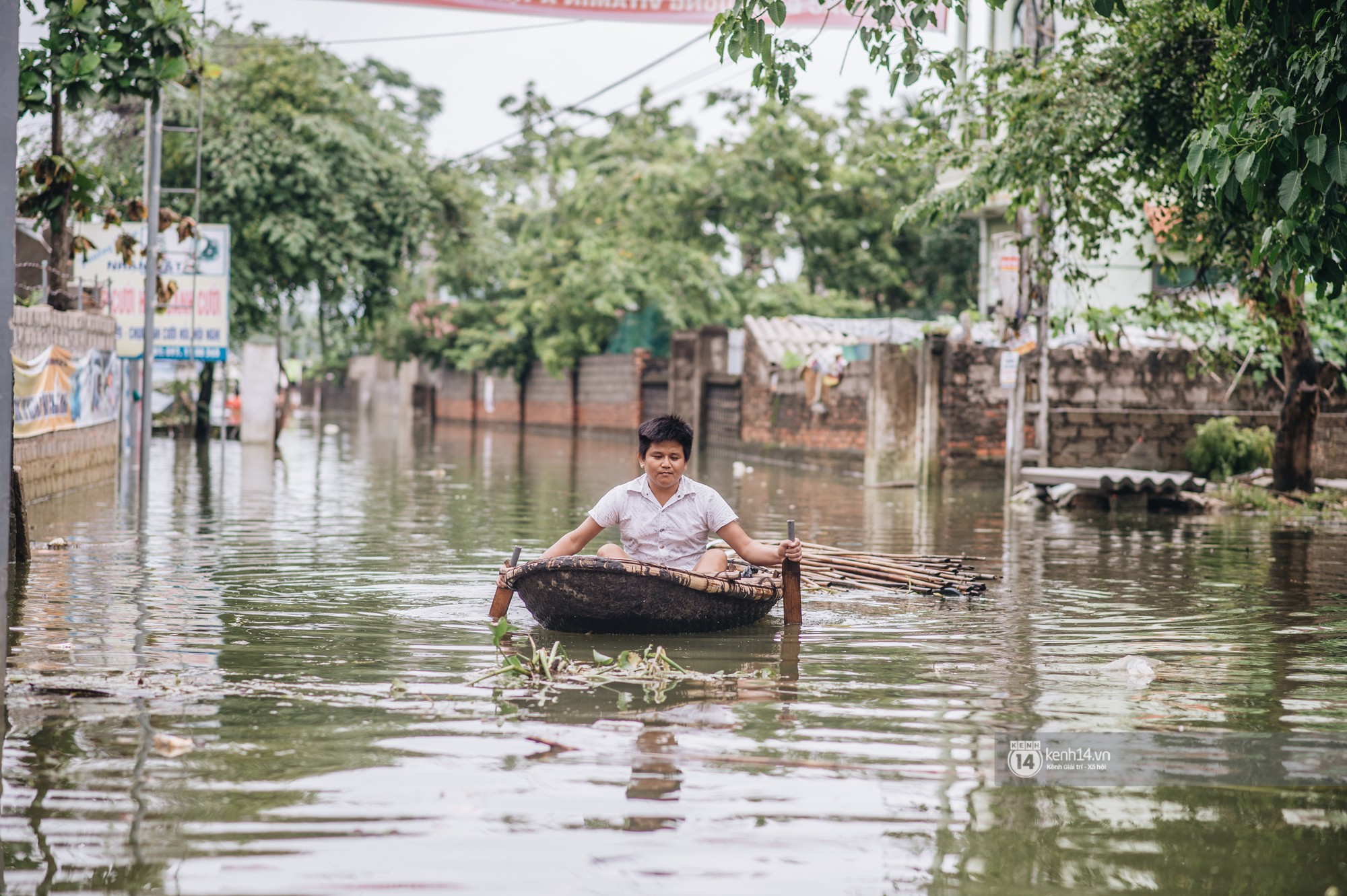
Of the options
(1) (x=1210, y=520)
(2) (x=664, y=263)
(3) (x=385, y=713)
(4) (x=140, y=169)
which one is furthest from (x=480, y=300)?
(3) (x=385, y=713)

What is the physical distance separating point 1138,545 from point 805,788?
370 inches

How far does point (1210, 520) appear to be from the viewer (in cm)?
1627

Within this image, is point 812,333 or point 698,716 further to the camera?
point 812,333

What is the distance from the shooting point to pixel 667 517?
27.2 ft

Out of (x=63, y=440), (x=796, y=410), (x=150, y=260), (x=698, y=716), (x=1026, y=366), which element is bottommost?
(x=698, y=716)

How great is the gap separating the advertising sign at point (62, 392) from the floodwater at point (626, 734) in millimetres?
3436

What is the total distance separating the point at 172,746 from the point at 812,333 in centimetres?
2675

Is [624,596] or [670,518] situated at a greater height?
[670,518]

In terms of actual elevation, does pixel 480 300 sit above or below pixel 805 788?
above

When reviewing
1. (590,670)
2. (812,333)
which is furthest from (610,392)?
(590,670)

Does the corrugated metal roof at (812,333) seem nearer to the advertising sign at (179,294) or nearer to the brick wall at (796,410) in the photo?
the brick wall at (796,410)

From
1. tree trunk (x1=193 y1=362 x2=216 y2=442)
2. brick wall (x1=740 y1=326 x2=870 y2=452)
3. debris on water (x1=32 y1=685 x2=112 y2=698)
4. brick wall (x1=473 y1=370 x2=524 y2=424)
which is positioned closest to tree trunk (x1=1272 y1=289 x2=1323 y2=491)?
brick wall (x1=740 y1=326 x2=870 y2=452)

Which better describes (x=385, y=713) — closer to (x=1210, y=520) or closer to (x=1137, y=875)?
(x=1137, y=875)

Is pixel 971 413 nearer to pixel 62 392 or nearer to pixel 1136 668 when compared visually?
pixel 62 392
